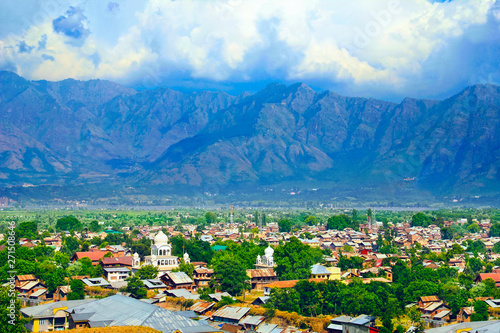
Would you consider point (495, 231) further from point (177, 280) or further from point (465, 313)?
point (177, 280)

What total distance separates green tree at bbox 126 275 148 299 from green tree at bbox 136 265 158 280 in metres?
4.18

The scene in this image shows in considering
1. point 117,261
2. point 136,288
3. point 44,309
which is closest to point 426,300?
point 136,288

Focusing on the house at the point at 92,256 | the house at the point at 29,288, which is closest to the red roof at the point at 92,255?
the house at the point at 92,256

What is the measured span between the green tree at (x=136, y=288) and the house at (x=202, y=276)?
25.7 feet

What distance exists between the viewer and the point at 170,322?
4791 centimetres

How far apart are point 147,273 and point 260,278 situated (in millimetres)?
12553

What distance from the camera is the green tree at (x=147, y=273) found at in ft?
248

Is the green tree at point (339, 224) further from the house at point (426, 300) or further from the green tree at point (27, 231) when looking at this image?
the house at point (426, 300)

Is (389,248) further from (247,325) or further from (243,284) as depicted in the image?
(247,325)

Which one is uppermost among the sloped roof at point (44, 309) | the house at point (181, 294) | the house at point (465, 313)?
the sloped roof at point (44, 309)

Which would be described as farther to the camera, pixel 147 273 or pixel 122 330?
pixel 147 273

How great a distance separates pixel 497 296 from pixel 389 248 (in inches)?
1807

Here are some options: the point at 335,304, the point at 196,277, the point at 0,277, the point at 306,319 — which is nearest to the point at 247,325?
the point at 306,319

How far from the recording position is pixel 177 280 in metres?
74.9
